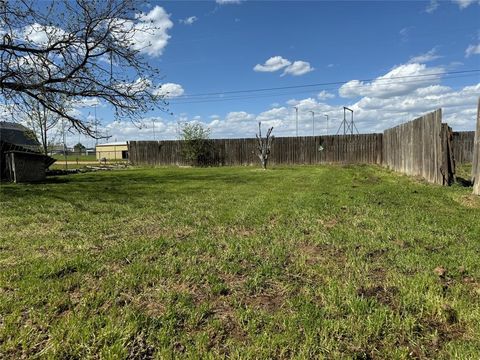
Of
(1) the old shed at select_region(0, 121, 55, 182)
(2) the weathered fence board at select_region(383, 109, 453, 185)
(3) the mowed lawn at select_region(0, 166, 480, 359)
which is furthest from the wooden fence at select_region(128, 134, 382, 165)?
(3) the mowed lawn at select_region(0, 166, 480, 359)

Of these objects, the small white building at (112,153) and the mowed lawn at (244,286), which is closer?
the mowed lawn at (244,286)

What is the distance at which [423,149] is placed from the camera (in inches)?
420

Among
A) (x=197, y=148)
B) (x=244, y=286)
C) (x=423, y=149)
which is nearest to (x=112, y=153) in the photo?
(x=197, y=148)

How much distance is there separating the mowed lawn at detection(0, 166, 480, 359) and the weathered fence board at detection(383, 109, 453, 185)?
12.4 feet

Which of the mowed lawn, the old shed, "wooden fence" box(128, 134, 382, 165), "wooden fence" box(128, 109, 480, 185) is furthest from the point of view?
"wooden fence" box(128, 134, 382, 165)

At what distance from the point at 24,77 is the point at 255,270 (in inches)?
366

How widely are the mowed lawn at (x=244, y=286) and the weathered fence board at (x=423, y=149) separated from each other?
3.78 m

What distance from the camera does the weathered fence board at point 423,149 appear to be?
9.07 meters

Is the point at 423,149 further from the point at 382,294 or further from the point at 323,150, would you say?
the point at 323,150

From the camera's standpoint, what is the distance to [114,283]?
9.75 feet

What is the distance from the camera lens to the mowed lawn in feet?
7.03

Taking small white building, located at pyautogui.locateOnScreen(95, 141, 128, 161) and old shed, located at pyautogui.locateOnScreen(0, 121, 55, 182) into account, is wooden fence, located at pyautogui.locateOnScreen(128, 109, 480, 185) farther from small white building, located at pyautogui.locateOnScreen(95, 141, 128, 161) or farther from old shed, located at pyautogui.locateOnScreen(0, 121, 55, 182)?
small white building, located at pyautogui.locateOnScreen(95, 141, 128, 161)

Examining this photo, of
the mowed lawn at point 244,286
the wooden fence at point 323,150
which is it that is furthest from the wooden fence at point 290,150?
the mowed lawn at point 244,286

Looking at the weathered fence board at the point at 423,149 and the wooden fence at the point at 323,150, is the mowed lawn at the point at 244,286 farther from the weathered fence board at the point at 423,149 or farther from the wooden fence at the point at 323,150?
the wooden fence at the point at 323,150
